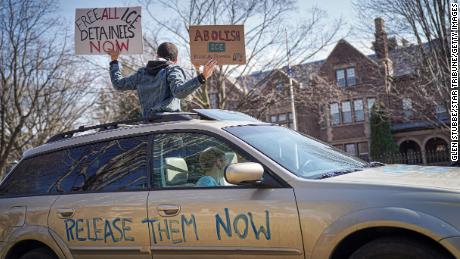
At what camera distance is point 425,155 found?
99.6 ft

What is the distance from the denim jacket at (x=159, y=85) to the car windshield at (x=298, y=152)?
107 cm

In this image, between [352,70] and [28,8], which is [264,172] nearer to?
[28,8]

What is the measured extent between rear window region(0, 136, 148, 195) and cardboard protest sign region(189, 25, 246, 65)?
2.78m

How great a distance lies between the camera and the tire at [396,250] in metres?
2.79

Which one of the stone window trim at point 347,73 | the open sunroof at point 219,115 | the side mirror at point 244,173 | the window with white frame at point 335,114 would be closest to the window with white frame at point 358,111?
the window with white frame at point 335,114

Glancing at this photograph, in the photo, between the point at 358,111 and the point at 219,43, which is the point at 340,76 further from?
the point at 219,43

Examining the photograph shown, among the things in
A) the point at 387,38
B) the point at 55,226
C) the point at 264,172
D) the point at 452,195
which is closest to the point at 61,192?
the point at 55,226

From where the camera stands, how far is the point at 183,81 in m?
4.83

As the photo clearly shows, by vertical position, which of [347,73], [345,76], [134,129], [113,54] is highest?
[347,73]

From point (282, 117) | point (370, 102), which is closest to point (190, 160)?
point (370, 102)

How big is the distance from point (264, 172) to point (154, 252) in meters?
1.06

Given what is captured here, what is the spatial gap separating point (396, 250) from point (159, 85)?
300cm

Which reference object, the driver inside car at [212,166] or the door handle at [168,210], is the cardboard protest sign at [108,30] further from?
the door handle at [168,210]

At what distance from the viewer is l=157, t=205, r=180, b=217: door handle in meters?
3.60
